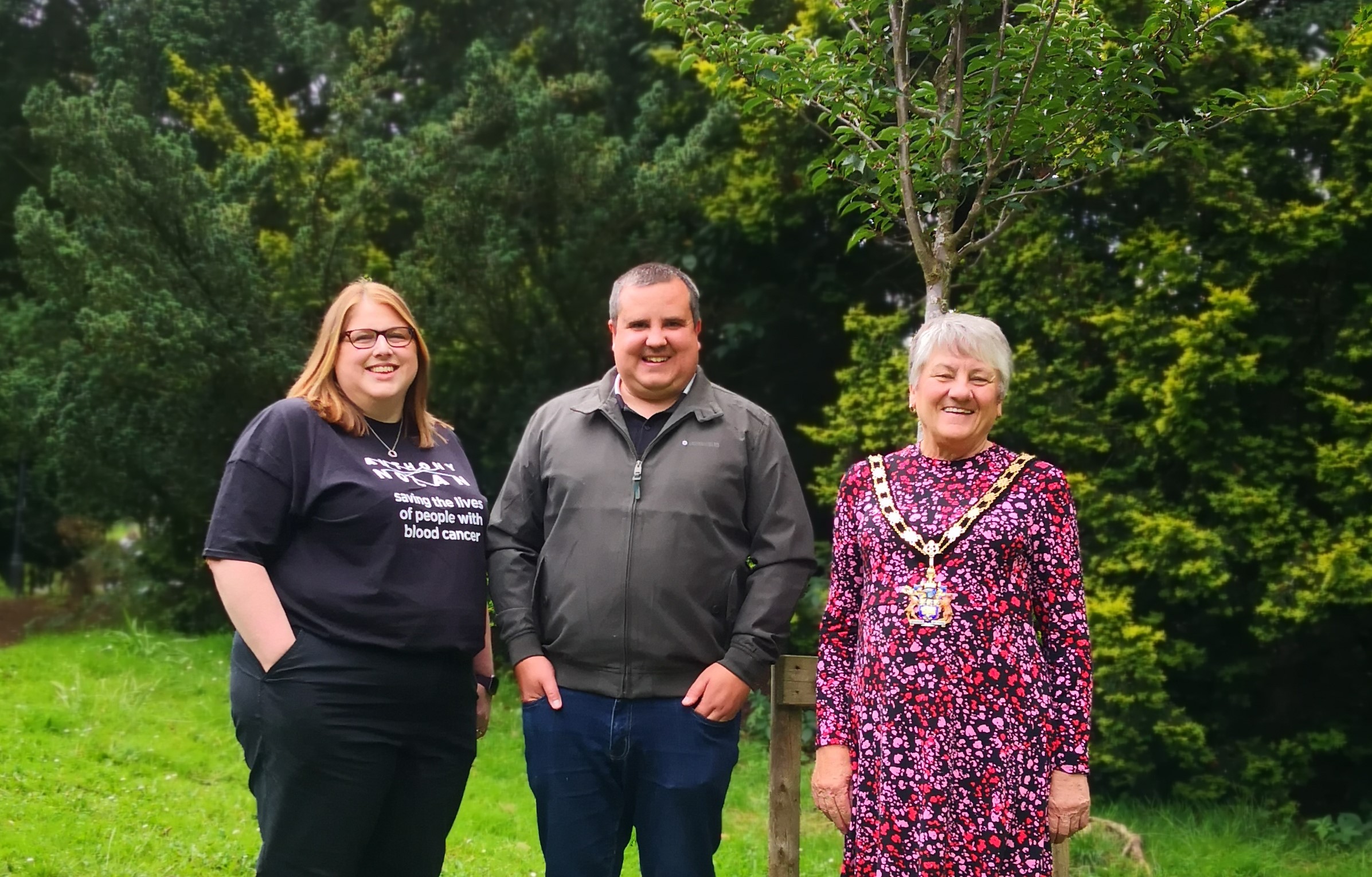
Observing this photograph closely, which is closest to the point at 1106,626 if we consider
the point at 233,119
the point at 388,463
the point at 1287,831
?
the point at 1287,831

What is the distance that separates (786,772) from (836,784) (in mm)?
624

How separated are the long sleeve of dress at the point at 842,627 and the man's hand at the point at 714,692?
19cm

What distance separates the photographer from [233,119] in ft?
35.6

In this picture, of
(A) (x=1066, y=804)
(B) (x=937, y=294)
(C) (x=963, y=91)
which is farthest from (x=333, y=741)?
(C) (x=963, y=91)

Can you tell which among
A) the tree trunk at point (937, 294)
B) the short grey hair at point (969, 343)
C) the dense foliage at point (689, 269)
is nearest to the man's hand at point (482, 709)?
the short grey hair at point (969, 343)

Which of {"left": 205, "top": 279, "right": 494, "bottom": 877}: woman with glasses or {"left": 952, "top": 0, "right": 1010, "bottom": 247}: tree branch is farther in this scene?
{"left": 952, "top": 0, "right": 1010, "bottom": 247}: tree branch

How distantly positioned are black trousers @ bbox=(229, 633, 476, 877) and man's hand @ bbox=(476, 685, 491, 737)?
175mm

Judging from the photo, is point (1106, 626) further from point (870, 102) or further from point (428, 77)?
point (428, 77)

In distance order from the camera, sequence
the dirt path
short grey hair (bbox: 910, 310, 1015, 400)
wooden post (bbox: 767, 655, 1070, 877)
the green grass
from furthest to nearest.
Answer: the dirt path → the green grass → wooden post (bbox: 767, 655, 1070, 877) → short grey hair (bbox: 910, 310, 1015, 400)

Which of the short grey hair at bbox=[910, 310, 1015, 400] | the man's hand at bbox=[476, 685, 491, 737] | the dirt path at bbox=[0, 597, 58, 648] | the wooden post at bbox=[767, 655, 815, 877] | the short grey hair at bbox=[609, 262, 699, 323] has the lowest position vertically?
the dirt path at bbox=[0, 597, 58, 648]

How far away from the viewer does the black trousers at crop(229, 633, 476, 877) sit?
2498 millimetres

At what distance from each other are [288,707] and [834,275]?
5.80 meters

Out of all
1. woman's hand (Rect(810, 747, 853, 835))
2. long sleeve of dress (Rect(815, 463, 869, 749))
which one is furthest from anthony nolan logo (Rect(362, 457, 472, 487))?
woman's hand (Rect(810, 747, 853, 835))

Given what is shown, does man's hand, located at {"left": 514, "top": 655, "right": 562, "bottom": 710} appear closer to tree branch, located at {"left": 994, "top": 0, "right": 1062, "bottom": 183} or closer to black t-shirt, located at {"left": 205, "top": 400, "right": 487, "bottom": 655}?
black t-shirt, located at {"left": 205, "top": 400, "right": 487, "bottom": 655}
